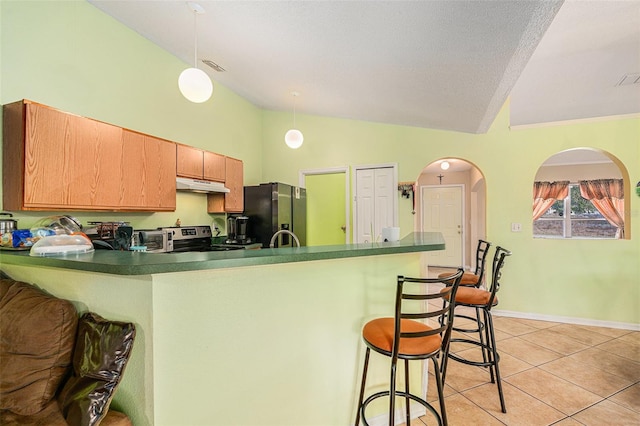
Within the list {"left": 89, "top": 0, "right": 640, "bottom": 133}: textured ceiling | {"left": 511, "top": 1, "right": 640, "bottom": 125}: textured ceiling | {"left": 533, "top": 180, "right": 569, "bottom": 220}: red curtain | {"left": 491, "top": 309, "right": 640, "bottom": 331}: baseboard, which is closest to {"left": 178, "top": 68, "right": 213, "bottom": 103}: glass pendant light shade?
{"left": 89, "top": 0, "right": 640, "bottom": 133}: textured ceiling

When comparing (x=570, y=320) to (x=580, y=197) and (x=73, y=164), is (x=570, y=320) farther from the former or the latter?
(x=73, y=164)

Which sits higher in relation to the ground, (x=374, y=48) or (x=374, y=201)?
(x=374, y=48)

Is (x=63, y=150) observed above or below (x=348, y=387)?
above

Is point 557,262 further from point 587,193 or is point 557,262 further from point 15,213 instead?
point 15,213

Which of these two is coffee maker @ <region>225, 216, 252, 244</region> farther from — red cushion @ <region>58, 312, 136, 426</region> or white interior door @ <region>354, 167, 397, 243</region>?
red cushion @ <region>58, 312, 136, 426</region>

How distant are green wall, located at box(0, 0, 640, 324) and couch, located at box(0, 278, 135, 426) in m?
1.40

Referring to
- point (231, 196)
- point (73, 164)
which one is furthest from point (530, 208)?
point (73, 164)

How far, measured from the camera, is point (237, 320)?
1365 millimetres

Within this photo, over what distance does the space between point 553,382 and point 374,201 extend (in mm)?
2822

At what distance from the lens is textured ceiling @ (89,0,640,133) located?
1.73 meters

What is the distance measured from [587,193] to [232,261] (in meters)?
7.41

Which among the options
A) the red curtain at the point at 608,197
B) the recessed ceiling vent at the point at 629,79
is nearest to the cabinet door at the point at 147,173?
the recessed ceiling vent at the point at 629,79

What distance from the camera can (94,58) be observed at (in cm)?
269

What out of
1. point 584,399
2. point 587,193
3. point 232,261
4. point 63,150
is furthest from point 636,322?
point 63,150
